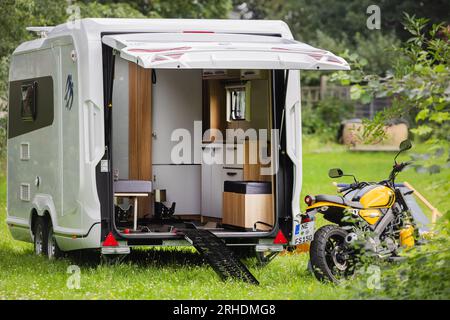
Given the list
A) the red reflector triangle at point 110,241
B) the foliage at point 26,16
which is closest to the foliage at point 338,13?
the foliage at point 26,16

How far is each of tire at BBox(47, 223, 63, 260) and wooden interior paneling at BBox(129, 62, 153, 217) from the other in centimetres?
141

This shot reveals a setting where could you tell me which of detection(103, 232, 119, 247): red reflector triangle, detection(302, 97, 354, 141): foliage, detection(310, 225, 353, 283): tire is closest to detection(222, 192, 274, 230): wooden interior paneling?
detection(310, 225, 353, 283): tire

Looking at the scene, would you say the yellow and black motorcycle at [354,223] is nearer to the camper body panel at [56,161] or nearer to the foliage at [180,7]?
the camper body panel at [56,161]

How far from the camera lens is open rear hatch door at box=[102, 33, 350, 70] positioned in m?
10.3

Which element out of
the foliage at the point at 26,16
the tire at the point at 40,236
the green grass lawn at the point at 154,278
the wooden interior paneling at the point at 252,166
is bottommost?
the green grass lawn at the point at 154,278

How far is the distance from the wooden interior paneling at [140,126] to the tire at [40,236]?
1319 millimetres

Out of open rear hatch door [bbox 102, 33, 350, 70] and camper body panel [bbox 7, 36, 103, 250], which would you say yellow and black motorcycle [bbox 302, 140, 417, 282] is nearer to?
open rear hatch door [bbox 102, 33, 350, 70]

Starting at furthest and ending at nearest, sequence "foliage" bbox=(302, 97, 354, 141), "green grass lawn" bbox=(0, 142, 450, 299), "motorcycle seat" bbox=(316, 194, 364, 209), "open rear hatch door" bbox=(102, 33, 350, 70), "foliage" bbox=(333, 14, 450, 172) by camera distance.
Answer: "foliage" bbox=(302, 97, 354, 141) < "motorcycle seat" bbox=(316, 194, 364, 209) < "open rear hatch door" bbox=(102, 33, 350, 70) < "green grass lawn" bbox=(0, 142, 450, 299) < "foliage" bbox=(333, 14, 450, 172)

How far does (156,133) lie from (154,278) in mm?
3198

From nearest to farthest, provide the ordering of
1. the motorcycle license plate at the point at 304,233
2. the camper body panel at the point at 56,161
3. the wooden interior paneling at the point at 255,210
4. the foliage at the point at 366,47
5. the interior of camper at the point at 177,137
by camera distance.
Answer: the camper body panel at the point at 56,161 → the motorcycle license plate at the point at 304,233 → the wooden interior paneling at the point at 255,210 → the interior of camper at the point at 177,137 → the foliage at the point at 366,47

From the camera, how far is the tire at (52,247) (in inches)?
496

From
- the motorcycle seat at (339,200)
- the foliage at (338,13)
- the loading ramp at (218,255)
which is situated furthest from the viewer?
the foliage at (338,13)

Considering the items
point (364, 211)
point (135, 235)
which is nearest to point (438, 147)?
point (364, 211)

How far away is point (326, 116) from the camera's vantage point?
3909 centimetres
